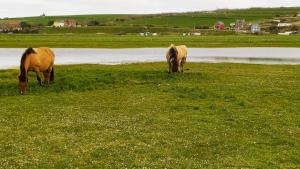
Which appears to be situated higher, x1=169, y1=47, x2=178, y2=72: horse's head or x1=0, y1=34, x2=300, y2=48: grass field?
x1=169, y1=47, x2=178, y2=72: horse's head

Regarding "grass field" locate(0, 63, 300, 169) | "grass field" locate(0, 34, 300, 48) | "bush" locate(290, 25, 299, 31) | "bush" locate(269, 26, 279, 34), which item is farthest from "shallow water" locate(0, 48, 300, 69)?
"bush" locate(290, 25, 299, 31)

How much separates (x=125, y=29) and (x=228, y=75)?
13917 cm

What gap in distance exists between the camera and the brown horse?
24906mm

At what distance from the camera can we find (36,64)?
26219mm

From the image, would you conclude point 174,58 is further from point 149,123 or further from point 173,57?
point 149,123

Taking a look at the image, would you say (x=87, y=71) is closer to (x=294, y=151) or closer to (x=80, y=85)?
(x=80, y=85)

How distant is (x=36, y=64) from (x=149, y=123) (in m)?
10.3

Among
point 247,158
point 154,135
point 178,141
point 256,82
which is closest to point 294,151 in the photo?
point 247,158

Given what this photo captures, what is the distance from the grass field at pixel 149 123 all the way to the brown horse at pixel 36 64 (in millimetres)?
741

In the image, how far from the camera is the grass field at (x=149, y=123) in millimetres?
13799

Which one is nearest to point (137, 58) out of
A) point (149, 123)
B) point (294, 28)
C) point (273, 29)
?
point (149, 123)

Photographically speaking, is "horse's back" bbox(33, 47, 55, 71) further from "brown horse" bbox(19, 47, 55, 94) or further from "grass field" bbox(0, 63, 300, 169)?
"grass field" bbox(0, 63, 300, 169)

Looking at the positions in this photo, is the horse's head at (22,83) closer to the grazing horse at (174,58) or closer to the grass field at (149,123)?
the grass field at (149,123)

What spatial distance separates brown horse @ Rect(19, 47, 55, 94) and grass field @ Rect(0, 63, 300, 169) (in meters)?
0.74
